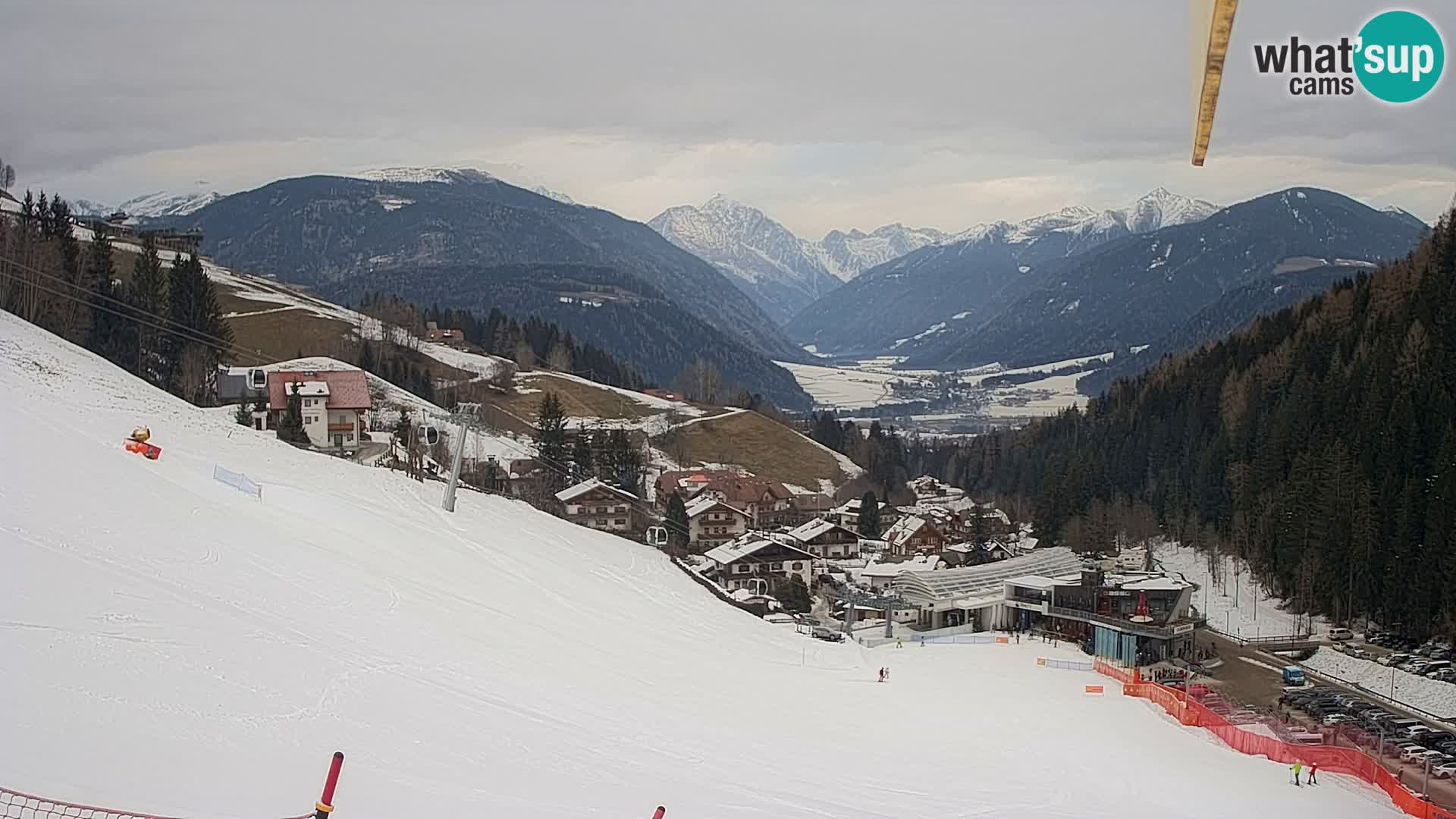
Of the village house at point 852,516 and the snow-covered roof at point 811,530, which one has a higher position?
the snow-covered roof at point 811,530

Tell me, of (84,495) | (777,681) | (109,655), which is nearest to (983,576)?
(777,681)

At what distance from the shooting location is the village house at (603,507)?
143 ft

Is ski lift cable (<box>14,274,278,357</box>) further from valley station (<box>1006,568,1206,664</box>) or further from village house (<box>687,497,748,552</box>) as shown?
valley station (<box>1006,568,1206,664</box>)

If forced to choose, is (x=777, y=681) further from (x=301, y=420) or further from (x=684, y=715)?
(x=301, y=420)

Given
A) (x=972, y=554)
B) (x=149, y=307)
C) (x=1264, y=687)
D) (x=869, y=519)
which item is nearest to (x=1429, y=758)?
(x=1264, y=687)

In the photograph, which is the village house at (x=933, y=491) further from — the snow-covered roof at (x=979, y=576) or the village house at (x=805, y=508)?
the snow-covered roof at (x=979, y=576)

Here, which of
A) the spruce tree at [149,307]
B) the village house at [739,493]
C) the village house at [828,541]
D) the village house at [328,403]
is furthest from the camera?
the village house at [739,493]

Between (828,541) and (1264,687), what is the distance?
853 inches

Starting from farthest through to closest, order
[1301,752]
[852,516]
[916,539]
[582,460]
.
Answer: [852,516]
[582,460]
[916,539]
[1301,752]

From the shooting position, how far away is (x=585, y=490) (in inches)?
1770

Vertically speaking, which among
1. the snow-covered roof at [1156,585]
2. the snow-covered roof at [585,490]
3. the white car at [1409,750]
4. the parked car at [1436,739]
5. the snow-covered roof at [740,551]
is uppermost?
the snow-covered roof at [585,490]

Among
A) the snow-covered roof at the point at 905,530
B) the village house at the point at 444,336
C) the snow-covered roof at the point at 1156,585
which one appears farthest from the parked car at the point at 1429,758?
the village house at the point at 444,336

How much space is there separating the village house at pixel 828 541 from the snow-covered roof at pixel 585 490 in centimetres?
719

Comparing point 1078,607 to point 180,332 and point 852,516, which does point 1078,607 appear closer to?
point 852,516
